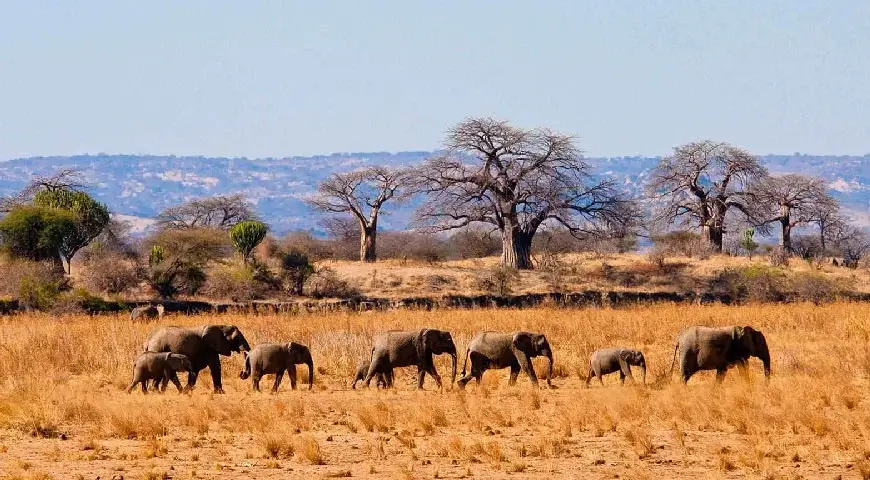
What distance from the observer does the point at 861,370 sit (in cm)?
2045

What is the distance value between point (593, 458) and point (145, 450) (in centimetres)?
451

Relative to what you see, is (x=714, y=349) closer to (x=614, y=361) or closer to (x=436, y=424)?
(x=614, y=361)

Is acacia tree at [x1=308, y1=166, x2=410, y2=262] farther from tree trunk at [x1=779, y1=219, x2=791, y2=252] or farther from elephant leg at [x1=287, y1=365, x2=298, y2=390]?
elephant leg at [x1=287, y1=365, x2=298, y2=390]

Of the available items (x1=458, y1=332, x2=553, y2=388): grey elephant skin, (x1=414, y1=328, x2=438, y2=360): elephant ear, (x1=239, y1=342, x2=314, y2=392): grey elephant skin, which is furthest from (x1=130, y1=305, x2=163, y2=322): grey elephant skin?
(x1=458, y1=332, x2=553, y2=388): grey elephant skin

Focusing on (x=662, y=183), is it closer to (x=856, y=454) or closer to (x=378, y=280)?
(x=378, y=280)

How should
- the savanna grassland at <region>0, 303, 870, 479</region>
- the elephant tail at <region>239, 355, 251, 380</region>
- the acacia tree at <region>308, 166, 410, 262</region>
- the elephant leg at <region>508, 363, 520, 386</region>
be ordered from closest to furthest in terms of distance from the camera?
1. the savanna grassland at <region>0, 303, 870, 479</region>
2. the elephant leg at <region>508, 363, 520, 386</region>
3. the elephant tail at <region>239, 355, 251, 380</region>
4. the acacia tree at <region>308, 166, 410, 262</region>

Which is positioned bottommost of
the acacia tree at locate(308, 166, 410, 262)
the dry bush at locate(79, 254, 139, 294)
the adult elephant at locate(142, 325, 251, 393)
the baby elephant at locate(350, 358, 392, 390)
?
the dry bush at locate(79, 254, 139, 294)

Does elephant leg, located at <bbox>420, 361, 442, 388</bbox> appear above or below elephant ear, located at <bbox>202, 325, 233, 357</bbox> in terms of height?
below

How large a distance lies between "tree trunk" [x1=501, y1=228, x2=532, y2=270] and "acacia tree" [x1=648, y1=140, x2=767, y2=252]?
9.25 m

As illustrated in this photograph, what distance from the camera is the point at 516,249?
5478 centimetres

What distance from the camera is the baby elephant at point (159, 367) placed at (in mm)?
19531

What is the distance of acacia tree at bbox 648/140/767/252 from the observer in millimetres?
60531

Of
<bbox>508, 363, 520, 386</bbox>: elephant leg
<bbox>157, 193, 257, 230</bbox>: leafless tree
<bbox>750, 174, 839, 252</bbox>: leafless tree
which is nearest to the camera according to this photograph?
<bbox>508, 363, 520, 386</bbox>: elephant leg

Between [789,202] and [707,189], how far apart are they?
14.2ft
